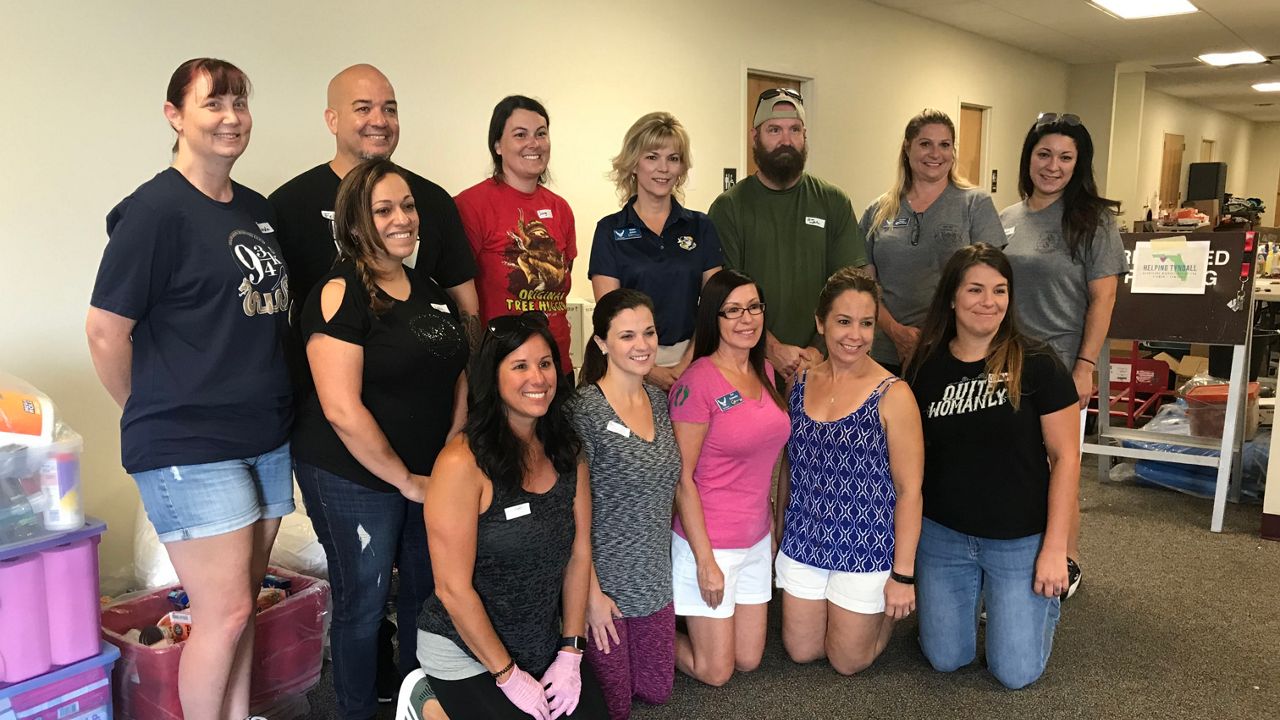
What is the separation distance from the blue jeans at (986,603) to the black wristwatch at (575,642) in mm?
1096

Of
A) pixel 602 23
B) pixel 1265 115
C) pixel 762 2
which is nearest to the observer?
pixel 602 23

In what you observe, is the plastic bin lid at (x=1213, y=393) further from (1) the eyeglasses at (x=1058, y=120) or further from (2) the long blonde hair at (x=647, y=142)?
(2) the long blonde hair at (x=647, y=142)

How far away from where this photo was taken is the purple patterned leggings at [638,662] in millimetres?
2234

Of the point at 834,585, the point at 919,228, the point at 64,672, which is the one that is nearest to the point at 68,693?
the point at 64,672

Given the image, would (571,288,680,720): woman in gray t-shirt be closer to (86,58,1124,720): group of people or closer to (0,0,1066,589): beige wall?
(86,58,1124,720): group of people

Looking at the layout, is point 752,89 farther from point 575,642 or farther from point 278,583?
point 575,642

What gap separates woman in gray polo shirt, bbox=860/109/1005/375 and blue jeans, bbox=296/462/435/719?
181 cm

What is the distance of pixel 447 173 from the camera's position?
387cm

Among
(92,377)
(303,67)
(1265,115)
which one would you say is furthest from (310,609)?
(1265,115)

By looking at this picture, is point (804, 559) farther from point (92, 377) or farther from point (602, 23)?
point (602, 23)

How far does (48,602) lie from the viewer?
193 cm

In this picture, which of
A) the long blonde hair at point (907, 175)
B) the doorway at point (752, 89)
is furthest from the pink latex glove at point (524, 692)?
the doorway at point (752, 89)

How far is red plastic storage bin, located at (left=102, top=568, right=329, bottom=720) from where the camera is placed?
210cm

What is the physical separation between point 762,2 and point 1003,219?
124 inches
